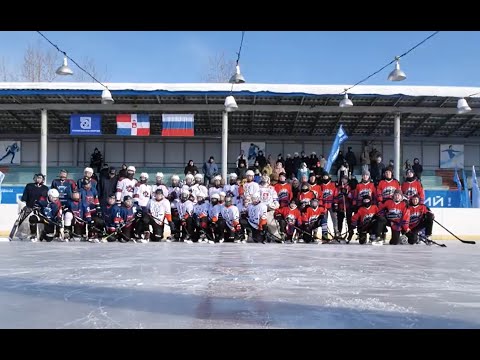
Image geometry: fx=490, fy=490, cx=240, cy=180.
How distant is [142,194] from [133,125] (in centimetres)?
567

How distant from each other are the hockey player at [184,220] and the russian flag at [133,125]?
595cm

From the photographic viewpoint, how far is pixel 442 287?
4.76 metres

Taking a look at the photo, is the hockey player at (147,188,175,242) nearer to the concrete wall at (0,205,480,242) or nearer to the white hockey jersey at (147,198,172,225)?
the white hockey jersey at (147,198,172,225)

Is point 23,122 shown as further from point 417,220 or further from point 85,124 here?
point 417,220

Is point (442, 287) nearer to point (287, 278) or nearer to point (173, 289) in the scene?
point (287, 278)

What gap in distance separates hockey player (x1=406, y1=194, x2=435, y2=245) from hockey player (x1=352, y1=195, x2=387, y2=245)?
65cm

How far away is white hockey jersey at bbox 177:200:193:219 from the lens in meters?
12.1

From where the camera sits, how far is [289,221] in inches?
468

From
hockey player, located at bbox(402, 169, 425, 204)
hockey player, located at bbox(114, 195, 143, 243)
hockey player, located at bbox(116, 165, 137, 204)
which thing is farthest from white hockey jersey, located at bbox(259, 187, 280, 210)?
hockey player, located at bbox(116, 165, 137, 204)

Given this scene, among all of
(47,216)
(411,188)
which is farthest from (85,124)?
(411,188)
